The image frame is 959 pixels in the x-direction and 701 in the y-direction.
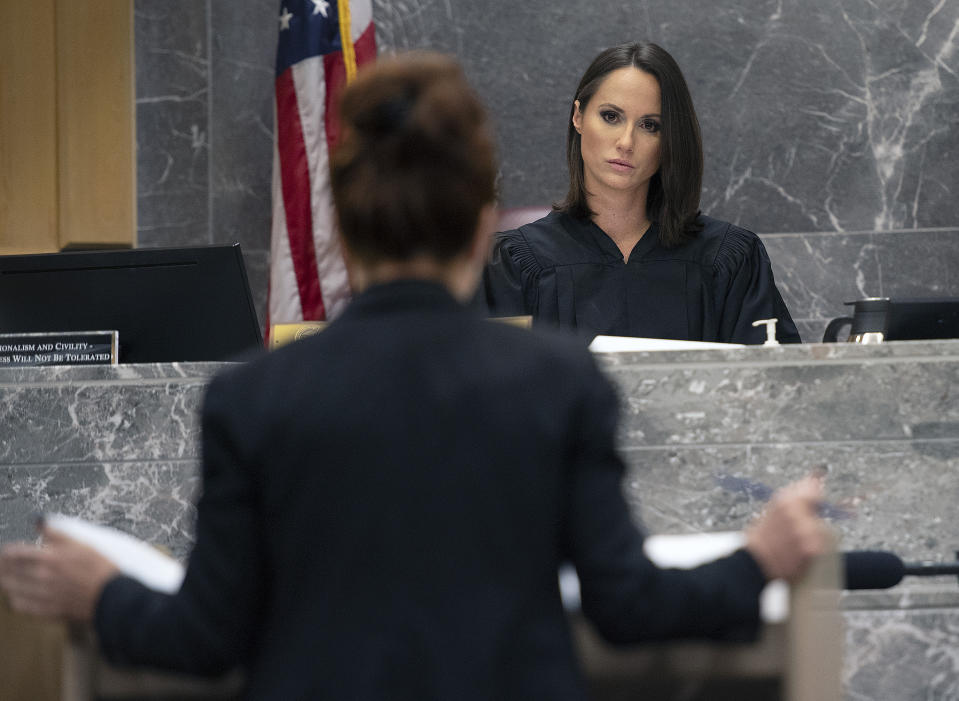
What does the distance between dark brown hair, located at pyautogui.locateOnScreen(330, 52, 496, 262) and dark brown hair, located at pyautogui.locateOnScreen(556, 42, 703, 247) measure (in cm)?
198

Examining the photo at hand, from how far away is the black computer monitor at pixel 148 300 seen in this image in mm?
2301

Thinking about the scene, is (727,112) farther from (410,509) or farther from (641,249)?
(410,509)

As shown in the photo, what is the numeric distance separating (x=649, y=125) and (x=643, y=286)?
1.34ft

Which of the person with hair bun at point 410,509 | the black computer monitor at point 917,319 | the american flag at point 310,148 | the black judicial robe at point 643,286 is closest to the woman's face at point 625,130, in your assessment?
the black judicial robe at point 643,286

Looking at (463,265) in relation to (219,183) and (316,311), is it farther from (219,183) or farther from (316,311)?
(219,183)

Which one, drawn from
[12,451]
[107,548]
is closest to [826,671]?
[107,548]

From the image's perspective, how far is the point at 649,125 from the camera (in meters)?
2.88

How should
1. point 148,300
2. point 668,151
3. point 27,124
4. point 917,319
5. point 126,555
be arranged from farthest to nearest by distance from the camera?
1. point 27,124
2. point 668,151
3. point 148,300
4. point 917,319
5. point 126,555

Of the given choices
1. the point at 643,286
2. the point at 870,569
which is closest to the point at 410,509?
the point at 870,569

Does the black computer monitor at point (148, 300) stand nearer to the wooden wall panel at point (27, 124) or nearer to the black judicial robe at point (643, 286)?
the black judicial robe at point (643, 286)

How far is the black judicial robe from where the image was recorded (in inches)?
112

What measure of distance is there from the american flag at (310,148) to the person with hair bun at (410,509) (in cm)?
316

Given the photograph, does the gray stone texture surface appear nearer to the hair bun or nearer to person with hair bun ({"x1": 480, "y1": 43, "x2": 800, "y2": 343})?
person with hair bun ({"x1": 480, "y1": 43, "x2": 800, "y2": 343})

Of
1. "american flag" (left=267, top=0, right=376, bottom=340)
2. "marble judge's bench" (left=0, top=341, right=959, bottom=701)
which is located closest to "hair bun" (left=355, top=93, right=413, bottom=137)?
"marble judge's bench" (left=0, top=341, right=959, bottom=701)
